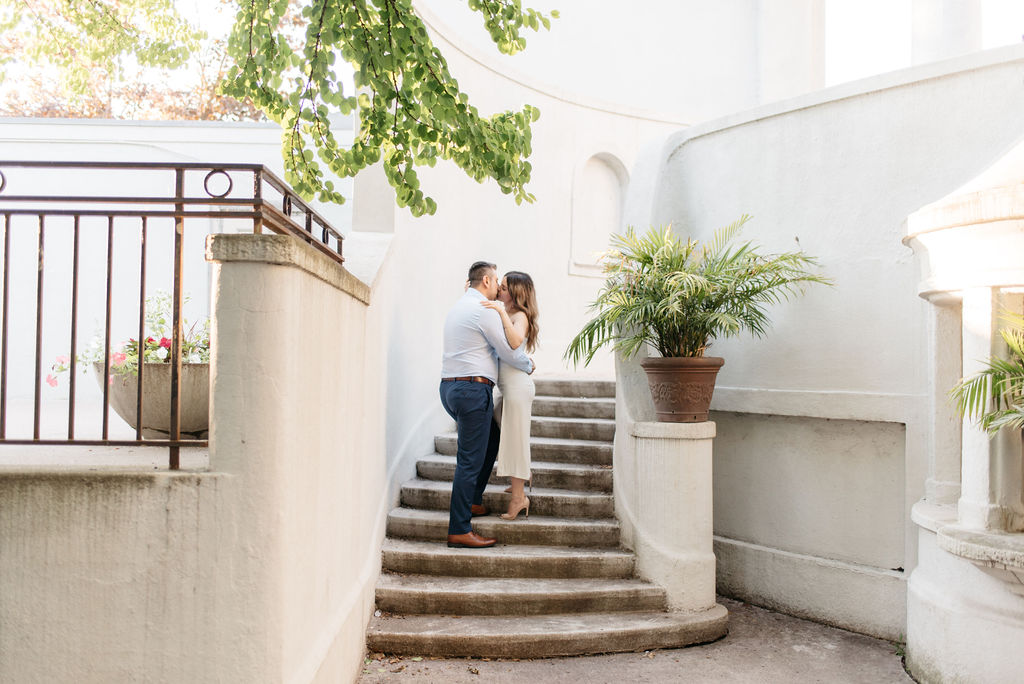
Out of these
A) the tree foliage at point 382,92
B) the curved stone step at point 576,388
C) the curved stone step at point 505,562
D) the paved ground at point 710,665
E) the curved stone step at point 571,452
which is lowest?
the paved ground at point 710,665

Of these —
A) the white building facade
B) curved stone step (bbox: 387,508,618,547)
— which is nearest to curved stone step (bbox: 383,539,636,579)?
curved stone step (bbox: 387,508,618,547)

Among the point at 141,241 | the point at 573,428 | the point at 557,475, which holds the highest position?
the point at 141,241

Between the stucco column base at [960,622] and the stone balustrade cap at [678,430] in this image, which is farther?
the stone balustrade cap at [678,430]

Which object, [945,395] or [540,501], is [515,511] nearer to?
[540,501]

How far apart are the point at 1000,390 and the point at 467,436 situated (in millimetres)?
2922

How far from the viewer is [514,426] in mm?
5473


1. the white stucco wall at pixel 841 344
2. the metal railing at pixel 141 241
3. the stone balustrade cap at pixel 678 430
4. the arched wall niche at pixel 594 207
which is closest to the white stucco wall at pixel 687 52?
the arched wall niche at pixel 594 207

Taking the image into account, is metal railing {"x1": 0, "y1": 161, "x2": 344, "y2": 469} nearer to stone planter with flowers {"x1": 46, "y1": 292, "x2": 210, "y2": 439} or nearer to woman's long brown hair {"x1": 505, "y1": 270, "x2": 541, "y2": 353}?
stone planter with flowers {"x1": 46, "y1": 292, "x2": 210, "y2": 439}

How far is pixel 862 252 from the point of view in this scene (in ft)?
18.2

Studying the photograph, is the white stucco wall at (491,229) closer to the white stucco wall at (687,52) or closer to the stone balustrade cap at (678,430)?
the white stucco wall at (687,52)

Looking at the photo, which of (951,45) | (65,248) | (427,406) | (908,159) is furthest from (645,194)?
(65,248)

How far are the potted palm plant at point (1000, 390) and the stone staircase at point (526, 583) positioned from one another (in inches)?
79.7

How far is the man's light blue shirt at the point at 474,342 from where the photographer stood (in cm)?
530

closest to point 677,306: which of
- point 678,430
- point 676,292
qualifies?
point 676,292
